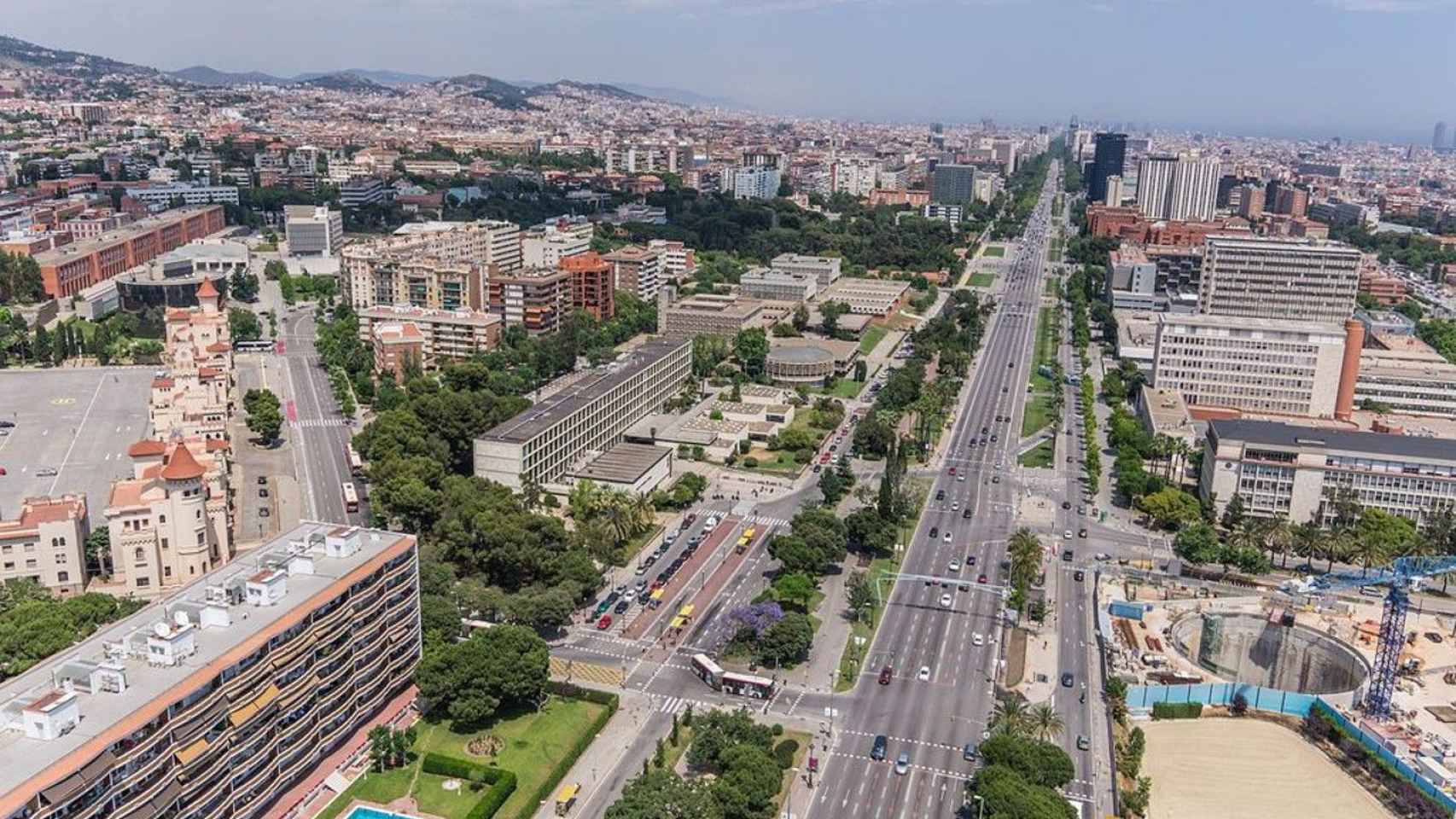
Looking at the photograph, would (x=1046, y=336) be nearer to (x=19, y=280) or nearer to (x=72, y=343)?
(x=72, y=343)

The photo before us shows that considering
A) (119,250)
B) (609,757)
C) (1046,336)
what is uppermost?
(119,250)

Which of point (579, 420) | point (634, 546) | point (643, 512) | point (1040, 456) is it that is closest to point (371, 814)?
point (634, 546)

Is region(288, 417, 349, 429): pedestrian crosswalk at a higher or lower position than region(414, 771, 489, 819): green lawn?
higher

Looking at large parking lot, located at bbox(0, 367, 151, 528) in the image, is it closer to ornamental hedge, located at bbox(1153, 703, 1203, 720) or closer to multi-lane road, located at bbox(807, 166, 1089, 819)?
multi-lane road, located at bbox(807, 166, 1089, 819)

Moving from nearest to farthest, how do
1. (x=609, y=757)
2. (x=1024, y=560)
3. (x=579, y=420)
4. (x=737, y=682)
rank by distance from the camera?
(x=609, y=757) → (x=737, y=682) → (x=1024, y=560) → (x=579, y=420)

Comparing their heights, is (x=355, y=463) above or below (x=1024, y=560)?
below

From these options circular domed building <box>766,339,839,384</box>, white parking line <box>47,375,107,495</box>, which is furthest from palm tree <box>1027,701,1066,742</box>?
circular domed building <box>766,339,839,384</box>
